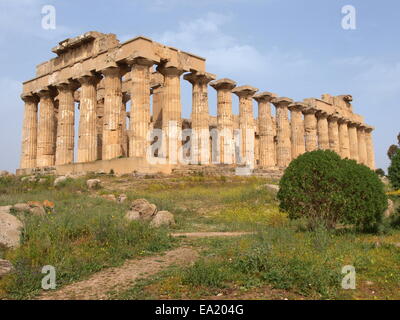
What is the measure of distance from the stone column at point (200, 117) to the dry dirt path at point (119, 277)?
2021 cm

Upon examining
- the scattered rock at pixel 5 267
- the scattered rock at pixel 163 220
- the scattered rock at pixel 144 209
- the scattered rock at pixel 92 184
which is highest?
the scattered rock at pixel 92 184

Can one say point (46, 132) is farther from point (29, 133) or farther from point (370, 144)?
point (370, 144)

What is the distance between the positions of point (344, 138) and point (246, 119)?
14711mm

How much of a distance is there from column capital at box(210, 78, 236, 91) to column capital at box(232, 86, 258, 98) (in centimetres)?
172

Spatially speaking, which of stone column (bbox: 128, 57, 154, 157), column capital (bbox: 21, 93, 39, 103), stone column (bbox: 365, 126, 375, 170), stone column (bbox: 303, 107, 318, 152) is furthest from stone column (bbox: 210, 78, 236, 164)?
stone column (bbox: 365, 126, 375, 170)

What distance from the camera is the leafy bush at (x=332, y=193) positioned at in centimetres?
934

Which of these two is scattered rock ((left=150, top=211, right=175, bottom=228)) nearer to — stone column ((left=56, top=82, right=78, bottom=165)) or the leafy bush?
the leafy bush

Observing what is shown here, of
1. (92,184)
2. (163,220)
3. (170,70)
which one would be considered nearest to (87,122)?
(170,70)

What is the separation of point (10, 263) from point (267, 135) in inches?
1172

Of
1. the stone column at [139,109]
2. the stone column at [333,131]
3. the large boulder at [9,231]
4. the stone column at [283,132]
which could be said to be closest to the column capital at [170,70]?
the stone column at [139,109]

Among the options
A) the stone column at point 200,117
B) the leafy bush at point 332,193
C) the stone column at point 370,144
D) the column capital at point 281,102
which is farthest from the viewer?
the stone column at point 370,144

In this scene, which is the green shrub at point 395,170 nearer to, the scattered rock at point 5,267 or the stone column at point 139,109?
the scattered rock at point 5,267

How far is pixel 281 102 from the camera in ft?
115
